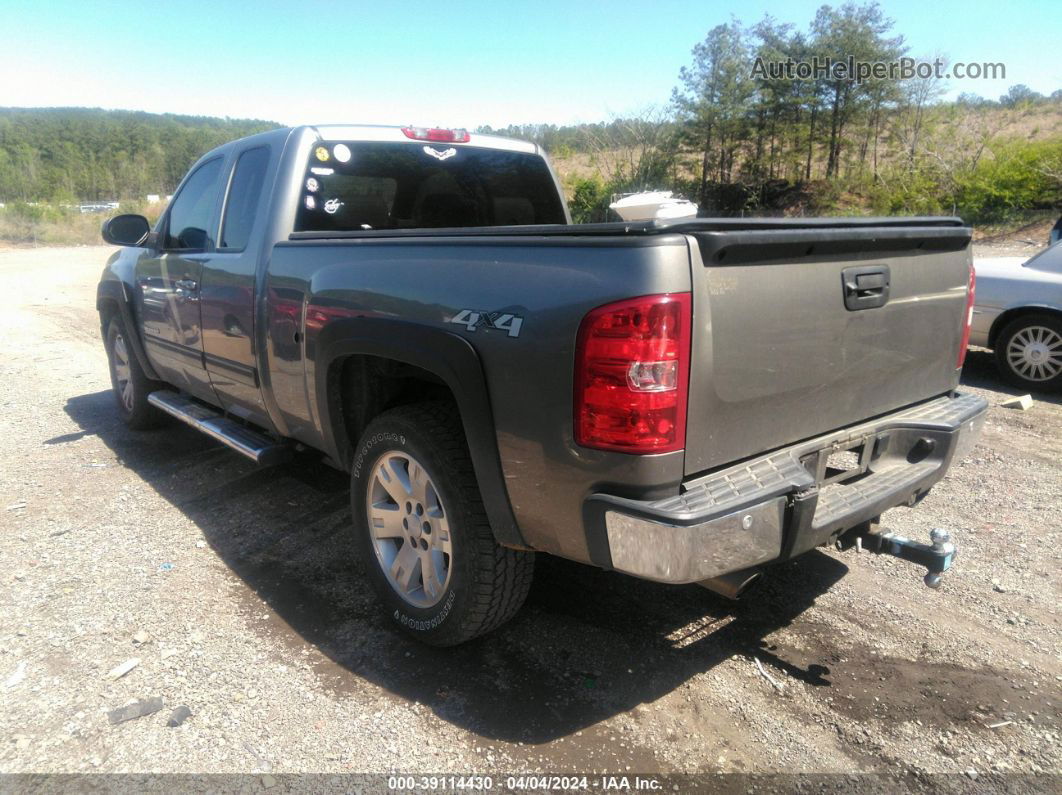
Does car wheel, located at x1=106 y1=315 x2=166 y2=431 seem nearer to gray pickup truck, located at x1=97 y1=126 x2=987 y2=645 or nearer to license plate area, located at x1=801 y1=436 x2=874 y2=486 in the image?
gray pickup truck, located at x1=97 y1=126 x2=987 y2=645

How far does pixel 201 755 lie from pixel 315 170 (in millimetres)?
2730

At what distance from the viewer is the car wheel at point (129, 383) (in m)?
5.63

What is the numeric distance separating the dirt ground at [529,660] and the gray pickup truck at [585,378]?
1.17ft

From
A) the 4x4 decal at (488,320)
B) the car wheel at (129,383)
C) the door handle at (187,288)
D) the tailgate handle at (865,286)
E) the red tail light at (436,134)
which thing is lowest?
the car wheel at (129,383)

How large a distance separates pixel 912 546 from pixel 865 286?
0.96 metres

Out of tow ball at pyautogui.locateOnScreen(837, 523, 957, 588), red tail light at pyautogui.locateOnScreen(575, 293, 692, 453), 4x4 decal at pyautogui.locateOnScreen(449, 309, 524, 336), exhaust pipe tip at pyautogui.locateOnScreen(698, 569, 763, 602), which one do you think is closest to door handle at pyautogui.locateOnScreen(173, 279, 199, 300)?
4x4 decal at pyautogui.locateOnScreen(449, 309, 524, 336)

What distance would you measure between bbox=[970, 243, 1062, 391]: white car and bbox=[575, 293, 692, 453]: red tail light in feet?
20.2

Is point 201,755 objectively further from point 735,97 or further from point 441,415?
point 735,97

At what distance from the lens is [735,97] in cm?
2794

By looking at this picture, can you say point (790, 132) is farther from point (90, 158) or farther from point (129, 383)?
point (90, 158)

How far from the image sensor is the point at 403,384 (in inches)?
122

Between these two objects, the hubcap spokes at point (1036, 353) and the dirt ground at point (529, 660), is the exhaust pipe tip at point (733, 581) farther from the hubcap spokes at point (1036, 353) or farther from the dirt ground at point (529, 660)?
the hubcap spokes at point (1036, 353)

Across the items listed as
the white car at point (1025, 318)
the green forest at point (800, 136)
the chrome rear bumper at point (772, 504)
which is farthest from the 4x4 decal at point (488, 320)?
the green forest at point (800, 136)

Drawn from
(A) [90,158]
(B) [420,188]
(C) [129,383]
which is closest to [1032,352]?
(B) [420,188]
